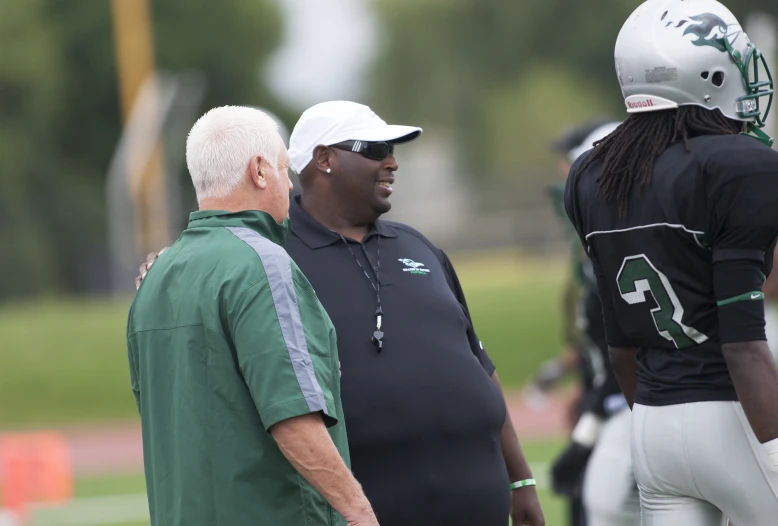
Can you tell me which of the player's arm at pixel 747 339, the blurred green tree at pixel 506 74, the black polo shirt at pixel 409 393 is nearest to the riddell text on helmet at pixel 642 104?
the player's arm at pixel 747 339

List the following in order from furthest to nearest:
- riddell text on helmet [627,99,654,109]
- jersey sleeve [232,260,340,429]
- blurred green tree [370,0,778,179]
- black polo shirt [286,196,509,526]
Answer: blurred green tree [370,0,778,179]
black polo shirt [286,196,509,526]
riddell text on helmet [627,99,654,109]
jersey sleeve [232,260,340,429]

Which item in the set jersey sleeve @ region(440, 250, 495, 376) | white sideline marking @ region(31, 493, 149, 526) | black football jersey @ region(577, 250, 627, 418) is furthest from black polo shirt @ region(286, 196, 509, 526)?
white sideline marking @ region(31, 493, 149, 526)

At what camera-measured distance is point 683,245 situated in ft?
10.8

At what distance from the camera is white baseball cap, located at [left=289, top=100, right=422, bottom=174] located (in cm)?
414

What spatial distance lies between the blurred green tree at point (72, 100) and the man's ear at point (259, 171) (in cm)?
2920

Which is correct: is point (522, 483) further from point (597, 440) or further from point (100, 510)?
point (100, 510)

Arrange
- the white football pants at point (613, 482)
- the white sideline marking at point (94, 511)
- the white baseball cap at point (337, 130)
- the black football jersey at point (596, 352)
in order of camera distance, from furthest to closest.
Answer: the white sideline marking at point (94, 511)
the black football jersey at point (596, 352)
the white football pants at point (613, 482)
the white baseball cap at point (337, 130)

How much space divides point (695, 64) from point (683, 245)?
1.64 ft

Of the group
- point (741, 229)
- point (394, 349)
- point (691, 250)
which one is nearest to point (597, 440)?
point (394, 349)

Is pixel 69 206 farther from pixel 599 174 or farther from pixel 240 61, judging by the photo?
pixel 599 174

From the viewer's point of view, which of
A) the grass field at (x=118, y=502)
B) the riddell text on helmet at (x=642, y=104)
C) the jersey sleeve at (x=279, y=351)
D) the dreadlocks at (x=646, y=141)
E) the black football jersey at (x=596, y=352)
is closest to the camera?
the jersey sleeve at (x=279, y=351)

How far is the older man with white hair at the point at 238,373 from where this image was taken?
3.17m

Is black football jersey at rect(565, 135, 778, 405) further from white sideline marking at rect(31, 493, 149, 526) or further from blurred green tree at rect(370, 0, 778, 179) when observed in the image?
blurred green tree at rect(370, 0, 778, 179)

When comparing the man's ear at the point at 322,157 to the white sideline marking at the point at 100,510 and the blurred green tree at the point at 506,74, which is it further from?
the blurred green tree at the point at 506,74
